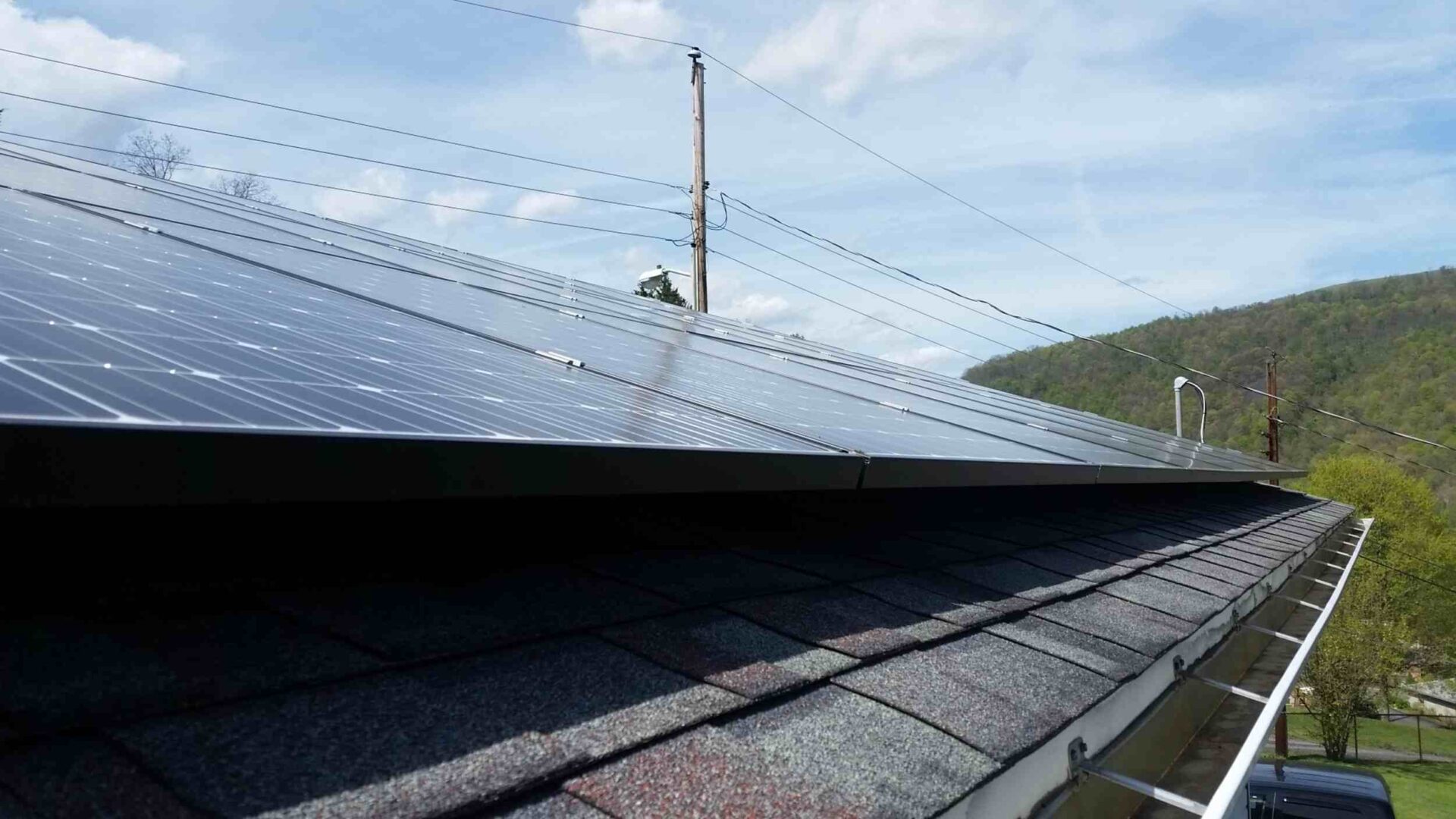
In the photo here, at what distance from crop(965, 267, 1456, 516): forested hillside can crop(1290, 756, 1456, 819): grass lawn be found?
66.8 ft

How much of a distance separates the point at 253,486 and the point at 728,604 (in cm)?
143

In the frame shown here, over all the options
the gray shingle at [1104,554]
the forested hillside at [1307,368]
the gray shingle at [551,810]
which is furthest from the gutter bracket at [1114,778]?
the forested hillside at [1307,368]

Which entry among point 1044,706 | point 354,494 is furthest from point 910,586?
point 354,494

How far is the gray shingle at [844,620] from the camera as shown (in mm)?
2865

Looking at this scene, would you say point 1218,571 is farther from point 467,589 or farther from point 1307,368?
point 1307,368

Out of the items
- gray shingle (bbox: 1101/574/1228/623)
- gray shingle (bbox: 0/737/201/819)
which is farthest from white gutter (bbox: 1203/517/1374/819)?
gray shingle (bbox: 0/737/201/819)

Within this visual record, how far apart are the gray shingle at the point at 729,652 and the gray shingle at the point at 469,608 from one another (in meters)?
0.09

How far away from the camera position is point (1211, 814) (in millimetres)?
2879

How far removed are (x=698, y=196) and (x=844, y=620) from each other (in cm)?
1934

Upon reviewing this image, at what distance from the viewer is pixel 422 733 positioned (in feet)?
5.94

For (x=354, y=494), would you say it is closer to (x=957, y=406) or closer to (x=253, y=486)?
(x=253, y=486)

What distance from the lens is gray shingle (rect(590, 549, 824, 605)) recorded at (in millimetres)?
2963

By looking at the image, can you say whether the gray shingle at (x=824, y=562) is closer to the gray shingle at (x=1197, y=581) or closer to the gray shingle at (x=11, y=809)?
the gray shingle at (x=1197, y=581)

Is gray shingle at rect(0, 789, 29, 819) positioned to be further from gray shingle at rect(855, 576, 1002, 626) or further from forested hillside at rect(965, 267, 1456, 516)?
forested hillside at rect(965, 267, 1456, 516)
